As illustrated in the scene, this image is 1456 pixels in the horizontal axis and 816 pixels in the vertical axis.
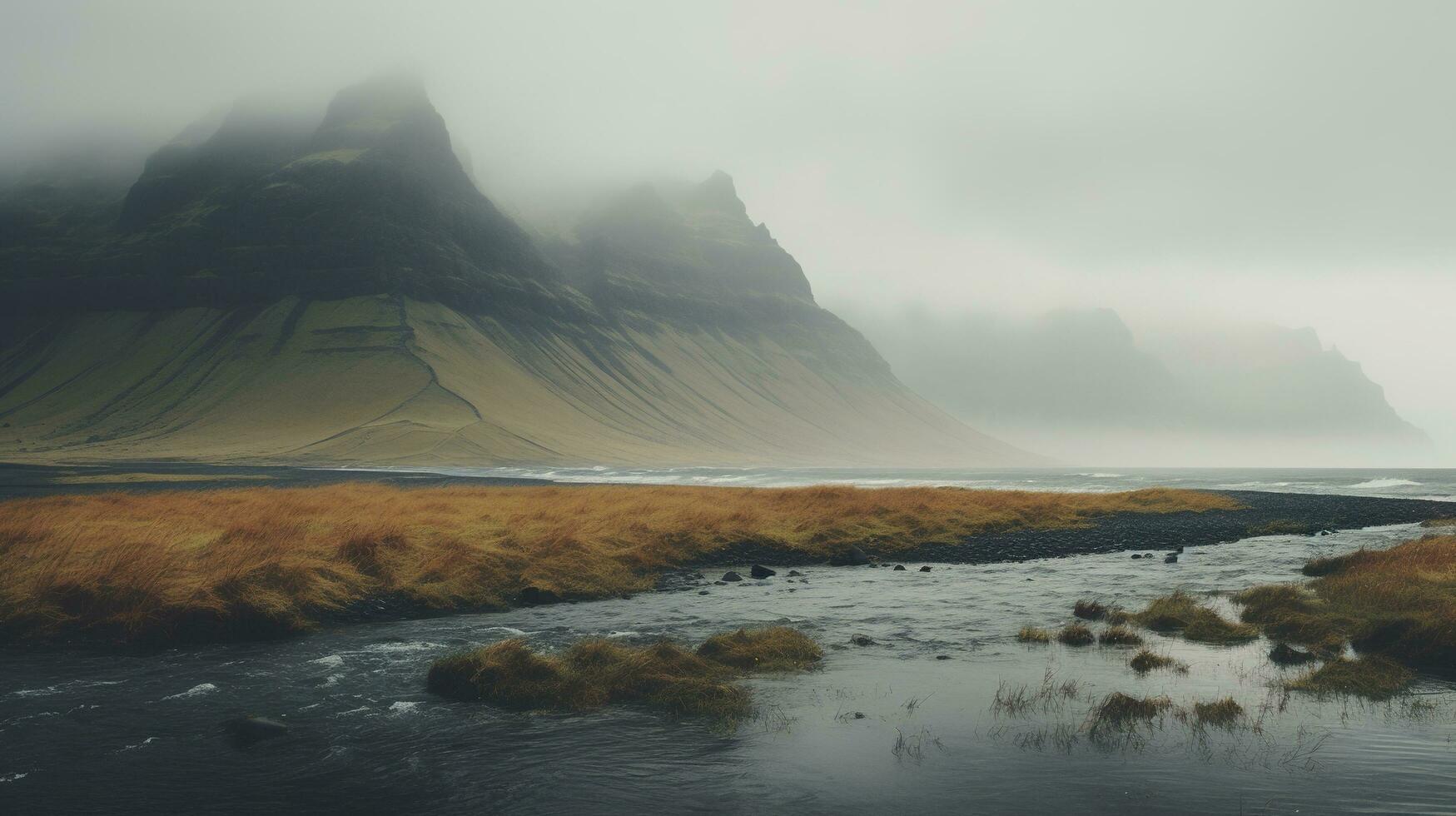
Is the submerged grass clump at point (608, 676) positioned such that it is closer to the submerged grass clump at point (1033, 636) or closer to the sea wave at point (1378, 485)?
the submerged grass clump at point (1033, 636)

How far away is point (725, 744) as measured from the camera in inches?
426

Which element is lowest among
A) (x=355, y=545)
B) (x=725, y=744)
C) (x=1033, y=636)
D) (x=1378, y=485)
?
(x=725, y=744)

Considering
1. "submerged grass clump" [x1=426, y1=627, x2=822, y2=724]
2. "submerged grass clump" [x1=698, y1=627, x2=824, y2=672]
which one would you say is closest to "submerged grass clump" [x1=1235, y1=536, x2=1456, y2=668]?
"submerged grass clump" [x1=698, y1=627, x2=824, y2=672]

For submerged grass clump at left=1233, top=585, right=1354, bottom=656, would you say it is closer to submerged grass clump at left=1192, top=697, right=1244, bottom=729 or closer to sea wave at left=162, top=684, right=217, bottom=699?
submerged grass clump at left=1192, top=697, right=1244, bottom=729

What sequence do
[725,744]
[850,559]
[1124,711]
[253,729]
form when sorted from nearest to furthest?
[725,744], [253,729], [1124,711], [850,559]

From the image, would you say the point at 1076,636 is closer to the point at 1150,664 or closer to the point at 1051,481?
the point at 1150,664

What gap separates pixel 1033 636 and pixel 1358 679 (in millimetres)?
5435

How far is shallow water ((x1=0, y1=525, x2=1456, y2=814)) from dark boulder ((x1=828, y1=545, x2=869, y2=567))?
12.3 m

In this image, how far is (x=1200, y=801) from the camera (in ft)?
29.0

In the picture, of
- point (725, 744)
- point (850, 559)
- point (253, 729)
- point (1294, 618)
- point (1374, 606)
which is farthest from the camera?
point (850, 559)

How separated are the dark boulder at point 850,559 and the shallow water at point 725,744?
40.5ft

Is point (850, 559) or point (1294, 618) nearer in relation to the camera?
point (1294, 618)

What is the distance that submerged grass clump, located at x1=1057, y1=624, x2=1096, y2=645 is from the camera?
53.9ft

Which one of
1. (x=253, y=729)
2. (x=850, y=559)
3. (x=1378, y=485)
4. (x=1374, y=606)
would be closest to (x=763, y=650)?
(x=253, y=729)
